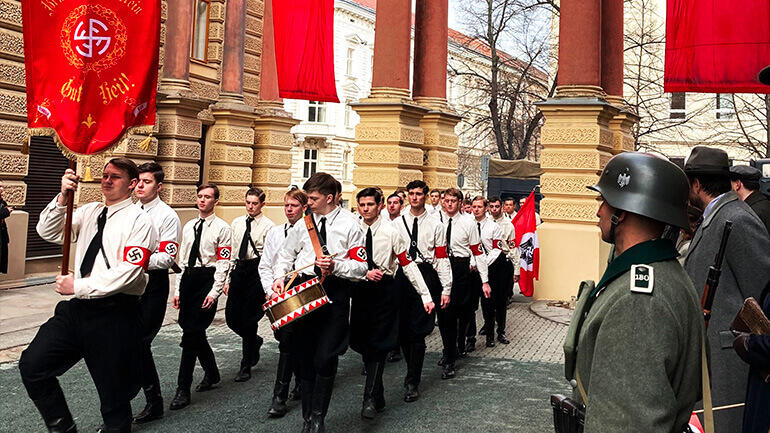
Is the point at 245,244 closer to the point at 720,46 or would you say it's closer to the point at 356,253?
the point at 356,253

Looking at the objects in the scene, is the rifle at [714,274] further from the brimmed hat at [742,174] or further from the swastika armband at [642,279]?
the swastika armband at [642,279]

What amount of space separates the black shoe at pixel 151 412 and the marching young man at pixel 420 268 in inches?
104

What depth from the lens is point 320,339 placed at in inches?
238

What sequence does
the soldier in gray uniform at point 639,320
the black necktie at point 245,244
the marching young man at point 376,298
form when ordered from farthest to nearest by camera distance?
the black necktie at point 245,244
the marching young man at point 376,298
the soldier in gray uniform at point 639,320

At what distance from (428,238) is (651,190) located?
6497mm

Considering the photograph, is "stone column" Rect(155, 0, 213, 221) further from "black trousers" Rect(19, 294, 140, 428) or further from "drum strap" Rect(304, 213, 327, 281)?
"black trousers" Rect(19, 294, 140, 428)

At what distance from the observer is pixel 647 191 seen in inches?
94.7

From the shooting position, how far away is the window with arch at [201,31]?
21.6 m

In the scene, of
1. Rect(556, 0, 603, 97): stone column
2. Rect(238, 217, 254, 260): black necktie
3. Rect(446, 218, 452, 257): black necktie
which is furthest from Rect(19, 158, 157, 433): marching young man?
Rect(556, 0, 603, 97): stone column

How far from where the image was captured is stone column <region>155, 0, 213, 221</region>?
58.8 feet

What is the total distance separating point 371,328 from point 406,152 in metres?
9.24

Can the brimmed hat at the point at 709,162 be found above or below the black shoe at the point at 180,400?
above

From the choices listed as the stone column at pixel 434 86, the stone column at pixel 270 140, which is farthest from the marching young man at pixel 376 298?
the stone column at pixel 270 140

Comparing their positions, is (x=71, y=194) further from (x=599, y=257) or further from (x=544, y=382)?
(x=599, y=257)
